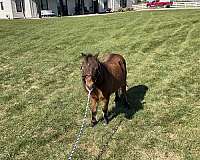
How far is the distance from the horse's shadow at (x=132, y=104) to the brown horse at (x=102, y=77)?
0.22 meters

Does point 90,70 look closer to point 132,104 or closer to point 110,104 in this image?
point 110,104

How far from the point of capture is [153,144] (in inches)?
282

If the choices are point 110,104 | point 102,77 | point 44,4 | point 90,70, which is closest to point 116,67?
point 102,77

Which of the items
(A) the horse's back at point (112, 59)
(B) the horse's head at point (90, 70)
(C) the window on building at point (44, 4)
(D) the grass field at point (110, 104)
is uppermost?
(B) the horse's head at point (90, 70)

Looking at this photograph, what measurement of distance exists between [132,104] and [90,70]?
10.2 feet

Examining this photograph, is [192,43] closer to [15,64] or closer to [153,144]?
[15,64]

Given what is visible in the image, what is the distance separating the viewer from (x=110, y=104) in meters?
9.24

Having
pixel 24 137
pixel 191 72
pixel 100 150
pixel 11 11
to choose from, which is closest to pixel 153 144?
pixel 100 150

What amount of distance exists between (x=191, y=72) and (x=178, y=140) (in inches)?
201

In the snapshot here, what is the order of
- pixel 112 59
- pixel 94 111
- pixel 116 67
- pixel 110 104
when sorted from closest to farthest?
pixel 94 111 < pixel 116 67 < pixel 112 59 < pixel 110 104

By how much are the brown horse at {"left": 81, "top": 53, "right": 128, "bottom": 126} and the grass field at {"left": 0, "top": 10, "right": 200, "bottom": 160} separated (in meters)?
0.79

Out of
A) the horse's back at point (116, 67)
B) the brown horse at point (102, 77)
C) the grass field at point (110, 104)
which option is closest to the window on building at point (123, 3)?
the grass field at point (110, 104)

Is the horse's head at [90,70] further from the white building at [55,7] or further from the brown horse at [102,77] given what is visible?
the white building at [55,7]

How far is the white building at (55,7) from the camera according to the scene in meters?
53.2
